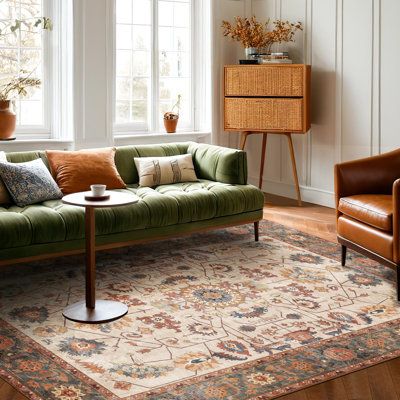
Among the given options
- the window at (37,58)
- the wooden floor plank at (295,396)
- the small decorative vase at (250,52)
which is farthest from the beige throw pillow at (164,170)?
the wooden floor plank at (295,396)

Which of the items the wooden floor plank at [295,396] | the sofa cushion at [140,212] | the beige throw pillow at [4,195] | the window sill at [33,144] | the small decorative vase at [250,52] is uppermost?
the small decorative vase at [250,52]

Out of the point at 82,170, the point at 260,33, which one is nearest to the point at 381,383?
the point at 82,170

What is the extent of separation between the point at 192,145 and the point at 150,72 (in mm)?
1511

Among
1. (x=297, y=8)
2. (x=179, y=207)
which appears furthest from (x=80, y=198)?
(x=297, y=8)

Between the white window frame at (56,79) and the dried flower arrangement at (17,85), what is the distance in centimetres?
18

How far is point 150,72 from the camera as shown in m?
7.41

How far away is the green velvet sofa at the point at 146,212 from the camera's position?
4477 millimetres

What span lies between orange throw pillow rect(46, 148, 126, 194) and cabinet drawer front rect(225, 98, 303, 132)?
6.80 feet

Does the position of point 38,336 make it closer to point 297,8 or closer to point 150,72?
point 150,72

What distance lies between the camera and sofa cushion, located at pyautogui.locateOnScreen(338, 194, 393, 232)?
443cm

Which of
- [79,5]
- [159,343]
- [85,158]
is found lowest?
[159,343]

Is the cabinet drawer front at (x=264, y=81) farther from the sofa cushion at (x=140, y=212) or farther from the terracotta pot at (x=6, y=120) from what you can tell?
the terracotta pot at (x=6, y=120)

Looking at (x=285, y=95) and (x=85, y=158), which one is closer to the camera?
(x=85, y=158)

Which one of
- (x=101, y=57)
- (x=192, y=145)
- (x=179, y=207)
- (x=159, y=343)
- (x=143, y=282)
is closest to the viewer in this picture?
(x=159, y=343)
